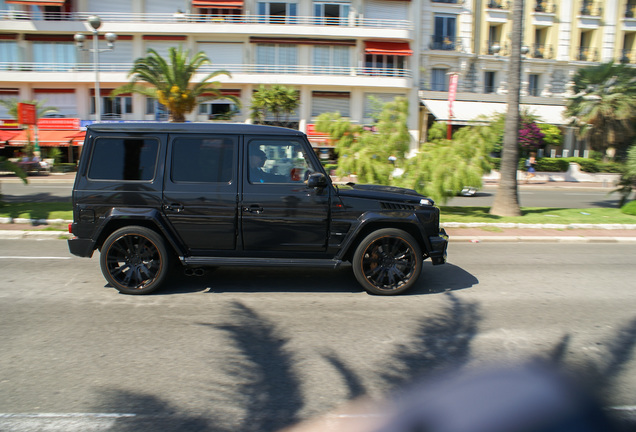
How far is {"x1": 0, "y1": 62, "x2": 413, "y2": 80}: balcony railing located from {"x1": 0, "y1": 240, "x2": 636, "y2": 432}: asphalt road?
97.4 feet

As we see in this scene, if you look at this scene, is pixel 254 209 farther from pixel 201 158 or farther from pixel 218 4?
pixel 218 4

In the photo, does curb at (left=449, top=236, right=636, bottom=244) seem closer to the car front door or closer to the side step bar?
the side step bar

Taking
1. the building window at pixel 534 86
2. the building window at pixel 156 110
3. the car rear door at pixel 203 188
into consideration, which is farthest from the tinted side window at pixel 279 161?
the building window at pixel 534 86

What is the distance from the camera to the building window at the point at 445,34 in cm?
3731

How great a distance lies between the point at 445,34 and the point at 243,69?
51.1ft

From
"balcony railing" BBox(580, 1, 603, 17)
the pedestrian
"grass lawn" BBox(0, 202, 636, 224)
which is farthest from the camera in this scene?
"balcony railing" BBox(580, 1, 603, 17)

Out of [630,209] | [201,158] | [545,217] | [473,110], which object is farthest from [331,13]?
[201,158]

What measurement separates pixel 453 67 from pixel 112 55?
82.6 feet

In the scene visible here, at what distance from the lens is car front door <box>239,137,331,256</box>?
20.3ft

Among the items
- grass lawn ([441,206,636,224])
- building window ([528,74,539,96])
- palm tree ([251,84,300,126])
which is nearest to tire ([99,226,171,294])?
grass lawn ([441,206,636,224])

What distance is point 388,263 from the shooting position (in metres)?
6.45

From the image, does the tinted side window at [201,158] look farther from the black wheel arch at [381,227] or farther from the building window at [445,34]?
the building window at [445,34]

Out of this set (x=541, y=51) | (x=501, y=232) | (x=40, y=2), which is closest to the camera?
(x=501, y=232)

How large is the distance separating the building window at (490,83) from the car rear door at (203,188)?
120ft
